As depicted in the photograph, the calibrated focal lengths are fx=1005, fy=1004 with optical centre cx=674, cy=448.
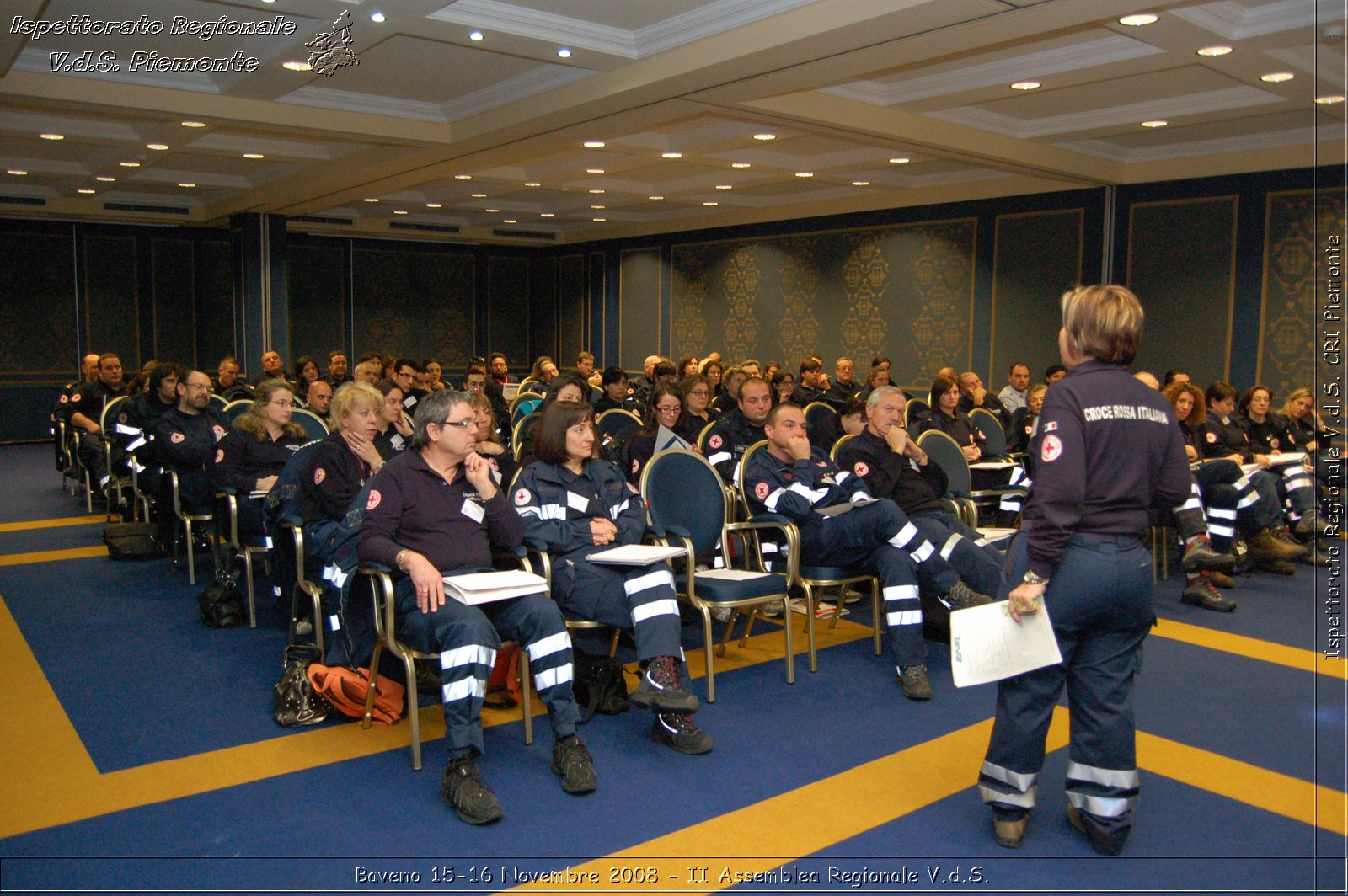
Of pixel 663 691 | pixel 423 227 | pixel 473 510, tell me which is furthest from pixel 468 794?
pixel 423 227

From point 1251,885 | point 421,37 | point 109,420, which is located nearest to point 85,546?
point 109,420

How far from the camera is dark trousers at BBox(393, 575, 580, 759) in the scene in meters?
3.16

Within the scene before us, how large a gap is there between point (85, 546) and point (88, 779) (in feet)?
14.0

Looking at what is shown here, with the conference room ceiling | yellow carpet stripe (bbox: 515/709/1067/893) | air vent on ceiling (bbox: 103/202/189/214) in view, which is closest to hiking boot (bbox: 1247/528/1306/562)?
the conference room ceiling

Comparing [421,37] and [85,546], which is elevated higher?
[421,37]

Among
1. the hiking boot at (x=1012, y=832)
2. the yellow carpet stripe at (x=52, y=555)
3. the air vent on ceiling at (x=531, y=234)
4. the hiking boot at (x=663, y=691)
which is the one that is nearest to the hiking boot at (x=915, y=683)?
the hiking boot at (x=663, y=691)

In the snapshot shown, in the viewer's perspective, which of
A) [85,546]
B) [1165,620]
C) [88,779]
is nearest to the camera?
[88,779]

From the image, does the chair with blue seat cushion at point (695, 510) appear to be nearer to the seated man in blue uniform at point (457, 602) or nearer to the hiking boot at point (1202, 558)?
the seated man in blue uniform at point (457, 602)

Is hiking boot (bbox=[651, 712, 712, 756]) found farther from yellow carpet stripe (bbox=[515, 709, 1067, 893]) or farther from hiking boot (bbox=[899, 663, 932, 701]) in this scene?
hiking boot (bbox=[899, 663, 932, 701])

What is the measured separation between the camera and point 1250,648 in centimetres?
494

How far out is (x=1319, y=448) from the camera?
24.7 ft

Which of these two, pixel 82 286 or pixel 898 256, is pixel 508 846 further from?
pixel 82 286

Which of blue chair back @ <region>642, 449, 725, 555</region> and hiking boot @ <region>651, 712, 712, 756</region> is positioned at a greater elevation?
blue chair back @ <region>642, 449, 725, 555</region>

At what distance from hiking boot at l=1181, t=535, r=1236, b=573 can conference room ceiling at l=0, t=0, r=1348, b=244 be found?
2.23m
